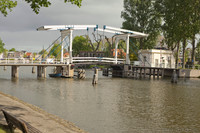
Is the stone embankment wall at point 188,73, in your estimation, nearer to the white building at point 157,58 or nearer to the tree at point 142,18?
the white building at point 157,58

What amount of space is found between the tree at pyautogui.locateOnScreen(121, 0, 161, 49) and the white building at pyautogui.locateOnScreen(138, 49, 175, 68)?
6.48 meters

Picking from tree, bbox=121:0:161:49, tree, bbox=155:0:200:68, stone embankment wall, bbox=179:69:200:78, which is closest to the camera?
tree, bbox=155:0:200:68

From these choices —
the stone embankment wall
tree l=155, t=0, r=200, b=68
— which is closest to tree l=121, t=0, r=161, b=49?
tree l=155, t=0, r=200, b=68

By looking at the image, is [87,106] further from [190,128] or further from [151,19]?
[151,19]

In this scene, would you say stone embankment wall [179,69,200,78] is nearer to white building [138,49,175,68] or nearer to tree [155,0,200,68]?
tree [155,0,200,68]

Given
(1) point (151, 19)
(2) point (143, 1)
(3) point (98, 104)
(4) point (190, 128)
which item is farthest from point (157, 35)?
(4) point (190, 128)

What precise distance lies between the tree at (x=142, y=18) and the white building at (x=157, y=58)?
648cm

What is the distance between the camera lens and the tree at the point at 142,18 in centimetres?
5216

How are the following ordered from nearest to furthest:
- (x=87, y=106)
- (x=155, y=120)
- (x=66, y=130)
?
(x=66, y=130) → (x=155, y=120) → (x=87, y=106)

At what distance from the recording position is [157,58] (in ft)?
155

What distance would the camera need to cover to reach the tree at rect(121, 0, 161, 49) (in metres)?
52.2

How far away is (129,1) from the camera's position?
2116 inches

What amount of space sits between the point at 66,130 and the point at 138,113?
6.18 meters

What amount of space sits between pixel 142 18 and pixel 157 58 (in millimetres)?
10563
